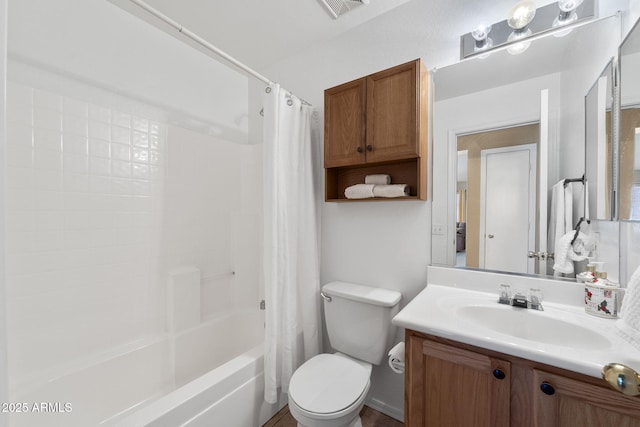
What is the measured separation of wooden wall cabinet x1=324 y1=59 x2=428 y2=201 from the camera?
1316 millimetres

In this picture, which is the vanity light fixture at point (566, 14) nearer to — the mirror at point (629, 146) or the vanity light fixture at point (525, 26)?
the vanity light fixture at point (525, 26)

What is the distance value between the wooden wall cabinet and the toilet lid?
94 cm

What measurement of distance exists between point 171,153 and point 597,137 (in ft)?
7.70

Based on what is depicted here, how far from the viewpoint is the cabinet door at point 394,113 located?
1304 mm

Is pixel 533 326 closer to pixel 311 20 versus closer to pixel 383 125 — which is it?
pixel 383 125

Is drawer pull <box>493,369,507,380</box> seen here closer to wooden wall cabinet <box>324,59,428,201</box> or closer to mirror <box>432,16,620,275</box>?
mirror <box>432,16,620,275</box>

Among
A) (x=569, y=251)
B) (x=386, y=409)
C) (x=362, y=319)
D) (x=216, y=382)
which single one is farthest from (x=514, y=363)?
(x=216, y=382)

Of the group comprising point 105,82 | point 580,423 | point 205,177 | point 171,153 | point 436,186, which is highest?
point 105,82

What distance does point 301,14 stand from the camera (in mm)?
1613

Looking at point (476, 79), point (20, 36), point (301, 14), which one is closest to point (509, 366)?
point (476, 79)

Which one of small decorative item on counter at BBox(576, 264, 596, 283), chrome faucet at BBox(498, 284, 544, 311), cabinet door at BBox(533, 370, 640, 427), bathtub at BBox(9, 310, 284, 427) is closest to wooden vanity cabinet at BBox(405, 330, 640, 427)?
cabinet door at BBox(533, 370, 640, 427)

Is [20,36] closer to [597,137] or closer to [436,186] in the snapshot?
[436,186]

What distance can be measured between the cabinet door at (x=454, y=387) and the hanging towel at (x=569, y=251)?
625 millimetres

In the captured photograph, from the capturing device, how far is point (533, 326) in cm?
104
